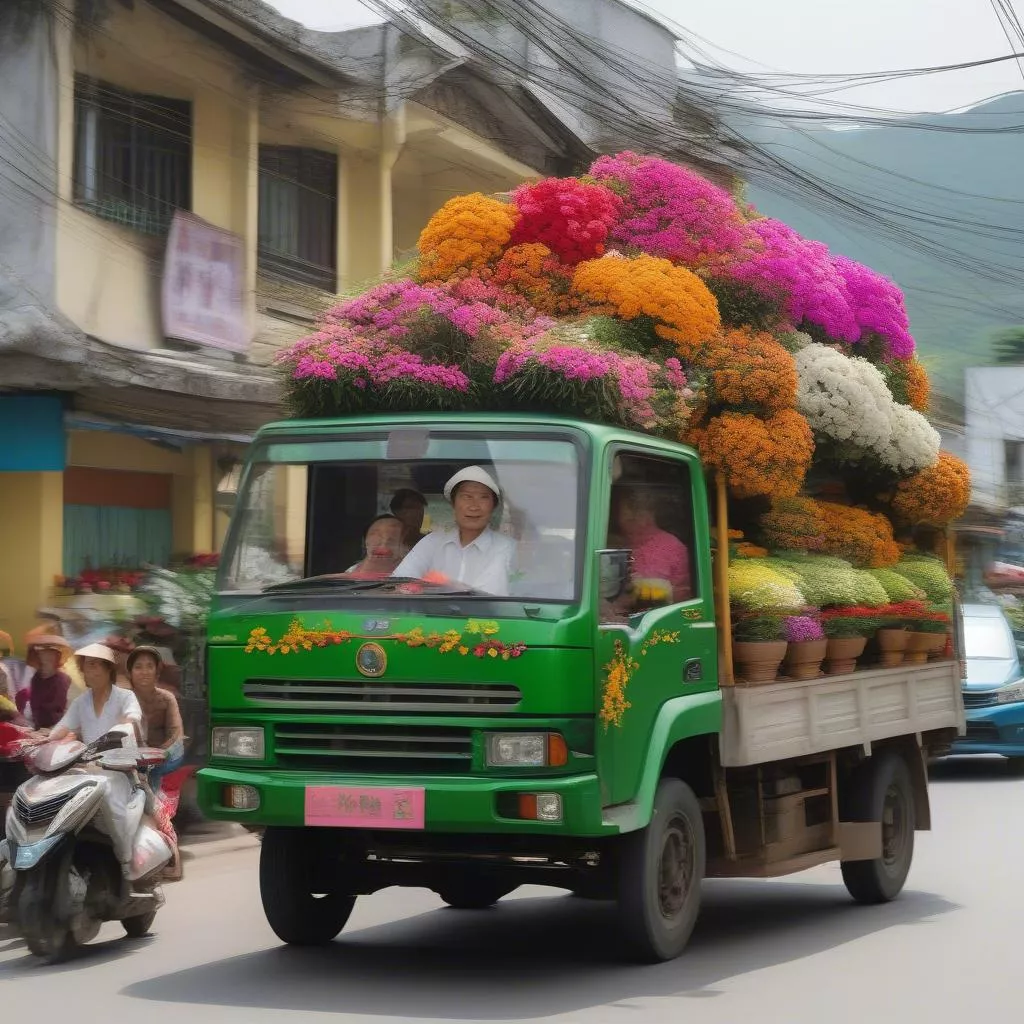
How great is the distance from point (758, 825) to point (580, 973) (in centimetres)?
142

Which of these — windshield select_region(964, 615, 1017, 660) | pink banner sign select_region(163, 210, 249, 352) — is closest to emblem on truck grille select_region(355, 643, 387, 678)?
pink banner sign select_region(163, 210, 249, 352)

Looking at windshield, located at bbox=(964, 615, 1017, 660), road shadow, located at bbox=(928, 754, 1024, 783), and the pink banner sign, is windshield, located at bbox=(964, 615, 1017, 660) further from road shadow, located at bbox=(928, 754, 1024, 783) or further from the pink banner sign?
the pink banner sign

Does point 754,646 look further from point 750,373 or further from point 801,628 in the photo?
point 750,373

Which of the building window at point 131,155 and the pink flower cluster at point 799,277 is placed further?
the building window at point 131,155

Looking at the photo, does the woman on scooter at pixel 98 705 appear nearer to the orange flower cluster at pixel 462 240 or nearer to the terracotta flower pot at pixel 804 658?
the orange flower cluster at pixel 462 240

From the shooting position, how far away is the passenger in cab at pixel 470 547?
7.00m

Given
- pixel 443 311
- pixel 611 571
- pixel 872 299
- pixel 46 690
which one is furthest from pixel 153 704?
pixel 872 299

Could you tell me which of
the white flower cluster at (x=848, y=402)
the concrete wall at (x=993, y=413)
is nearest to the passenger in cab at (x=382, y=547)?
the white flower cluster at (x=848, y=402)

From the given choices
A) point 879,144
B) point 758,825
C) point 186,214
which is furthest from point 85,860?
point 879,144

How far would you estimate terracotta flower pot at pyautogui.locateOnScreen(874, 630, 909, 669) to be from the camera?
32.7 feet

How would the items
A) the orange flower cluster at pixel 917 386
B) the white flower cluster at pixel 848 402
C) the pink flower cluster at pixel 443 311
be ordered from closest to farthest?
1. the pink flower cluster at pixel 443 311
2. the white flower cluster at pixel 848 402
3. the orange flower cluster at pixel 917 386

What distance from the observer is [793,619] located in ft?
27.9

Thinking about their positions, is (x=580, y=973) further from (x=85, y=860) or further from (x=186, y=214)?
(x=186, y=214)

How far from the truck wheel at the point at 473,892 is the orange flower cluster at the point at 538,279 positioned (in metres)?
2.58
